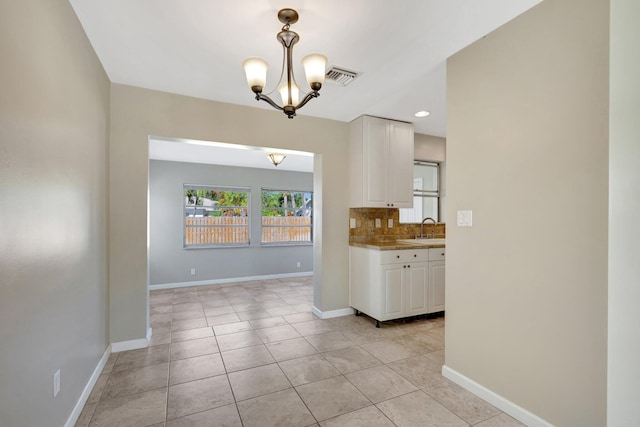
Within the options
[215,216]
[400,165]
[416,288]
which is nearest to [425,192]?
[400,165]

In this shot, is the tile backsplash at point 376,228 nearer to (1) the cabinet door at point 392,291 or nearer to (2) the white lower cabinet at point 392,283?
(2) the white lower cabinet at point 392,283

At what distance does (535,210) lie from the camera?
1.77m

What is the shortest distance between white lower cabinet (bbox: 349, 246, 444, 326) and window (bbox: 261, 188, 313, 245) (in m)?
3.28

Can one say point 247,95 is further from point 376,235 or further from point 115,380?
point 115,380

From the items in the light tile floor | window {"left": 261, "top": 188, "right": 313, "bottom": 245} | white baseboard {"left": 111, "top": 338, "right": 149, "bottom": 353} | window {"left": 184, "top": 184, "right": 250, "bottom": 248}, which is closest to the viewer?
the light tile floor

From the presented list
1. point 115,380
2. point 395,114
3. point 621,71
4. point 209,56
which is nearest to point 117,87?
point 209,56

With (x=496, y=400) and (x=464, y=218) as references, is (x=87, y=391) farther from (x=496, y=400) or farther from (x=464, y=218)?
(x=464, y=218)

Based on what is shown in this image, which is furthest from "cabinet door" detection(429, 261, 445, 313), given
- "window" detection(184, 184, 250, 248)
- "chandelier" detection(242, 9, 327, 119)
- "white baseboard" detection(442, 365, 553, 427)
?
"window" detection(184, 184, 250, 248)

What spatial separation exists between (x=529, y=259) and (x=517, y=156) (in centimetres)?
63

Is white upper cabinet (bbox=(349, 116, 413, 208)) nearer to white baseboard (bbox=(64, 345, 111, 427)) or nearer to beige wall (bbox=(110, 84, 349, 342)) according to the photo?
beige wall (bbox=(110, 84, 349, 342))

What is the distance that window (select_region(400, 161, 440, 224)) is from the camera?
4738mm

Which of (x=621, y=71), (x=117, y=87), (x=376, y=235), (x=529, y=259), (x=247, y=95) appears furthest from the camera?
(x=376, y=235)

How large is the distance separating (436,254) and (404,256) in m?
0.49

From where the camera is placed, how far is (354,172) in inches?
152
